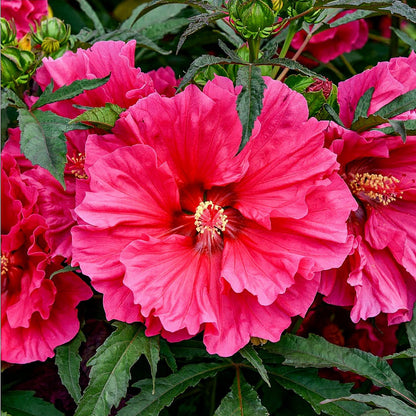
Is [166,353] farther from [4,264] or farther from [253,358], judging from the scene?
[4,264]

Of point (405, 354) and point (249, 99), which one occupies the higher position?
point (249, 99)

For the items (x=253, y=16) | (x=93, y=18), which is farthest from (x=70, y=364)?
(x=93, y=18)

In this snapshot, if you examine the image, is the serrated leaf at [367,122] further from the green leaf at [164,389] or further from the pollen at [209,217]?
the green leaf at [164,389]

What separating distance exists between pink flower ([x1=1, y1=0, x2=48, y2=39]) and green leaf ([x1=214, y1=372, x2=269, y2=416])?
2.55 feet

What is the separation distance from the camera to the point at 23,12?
1.23m

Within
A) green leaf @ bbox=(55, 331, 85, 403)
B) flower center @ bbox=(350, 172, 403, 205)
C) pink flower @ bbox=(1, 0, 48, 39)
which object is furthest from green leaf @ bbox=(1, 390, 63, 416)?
pink flower @ bbox=(1, 0, 48, 39)

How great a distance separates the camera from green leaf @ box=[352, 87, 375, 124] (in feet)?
2.84

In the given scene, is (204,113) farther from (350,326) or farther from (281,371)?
(350,326)

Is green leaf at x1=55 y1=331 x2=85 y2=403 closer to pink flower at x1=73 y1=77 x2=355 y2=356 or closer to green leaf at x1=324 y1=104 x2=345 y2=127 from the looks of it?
pink flower at x1=73 y1=77 x2=355 y2=356

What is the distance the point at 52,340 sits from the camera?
2.94ft

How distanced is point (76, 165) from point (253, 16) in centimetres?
34

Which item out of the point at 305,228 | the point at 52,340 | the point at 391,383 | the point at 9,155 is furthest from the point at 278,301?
the point at 9,155

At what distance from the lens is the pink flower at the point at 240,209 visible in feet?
2.66

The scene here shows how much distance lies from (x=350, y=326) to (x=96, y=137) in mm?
615
